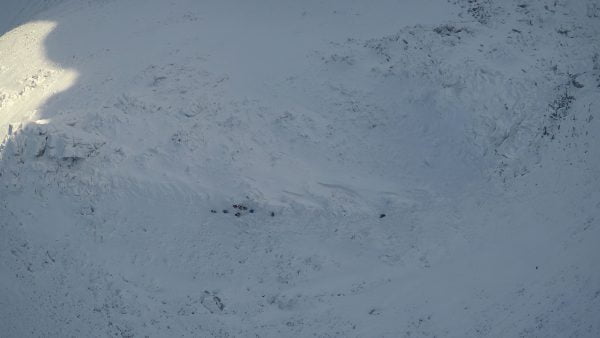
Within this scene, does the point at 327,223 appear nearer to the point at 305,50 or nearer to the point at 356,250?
the point at 356,250

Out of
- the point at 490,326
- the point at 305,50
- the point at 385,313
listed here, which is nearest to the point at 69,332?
the point at 385,313

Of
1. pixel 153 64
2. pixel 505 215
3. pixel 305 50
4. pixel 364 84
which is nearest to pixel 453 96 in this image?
pixel 364 84

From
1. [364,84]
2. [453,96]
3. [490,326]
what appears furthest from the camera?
[364,84]

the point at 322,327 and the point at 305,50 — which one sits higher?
the point at 305,50

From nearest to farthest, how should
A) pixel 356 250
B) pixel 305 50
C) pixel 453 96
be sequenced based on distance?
pixel 356 250, pixel 453 96, pixel 305 50

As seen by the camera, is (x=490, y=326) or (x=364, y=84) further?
(x=364, y=84)

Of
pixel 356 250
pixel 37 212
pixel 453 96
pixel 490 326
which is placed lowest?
pixel 490 326
